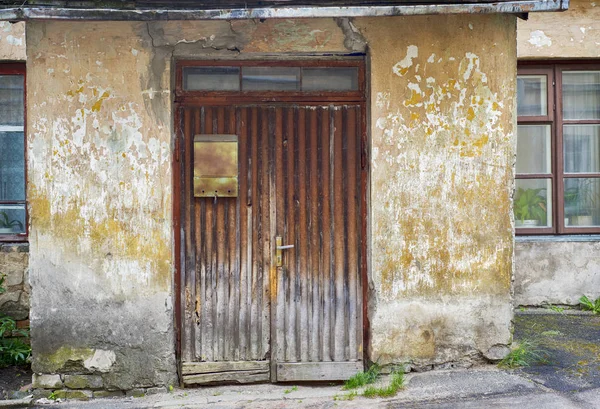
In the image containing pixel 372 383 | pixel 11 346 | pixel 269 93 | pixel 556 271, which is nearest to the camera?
pixel 372 383

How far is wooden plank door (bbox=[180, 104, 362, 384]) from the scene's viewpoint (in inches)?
200

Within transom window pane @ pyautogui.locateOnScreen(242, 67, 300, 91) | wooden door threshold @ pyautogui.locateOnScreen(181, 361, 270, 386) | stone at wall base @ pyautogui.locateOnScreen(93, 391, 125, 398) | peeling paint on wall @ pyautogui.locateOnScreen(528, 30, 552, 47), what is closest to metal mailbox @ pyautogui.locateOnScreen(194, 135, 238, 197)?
transom window pane @ pyautogui.locateOnScreen(242, 67, 300, 91)

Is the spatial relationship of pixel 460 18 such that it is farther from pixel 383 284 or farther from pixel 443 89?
pixel 383 284

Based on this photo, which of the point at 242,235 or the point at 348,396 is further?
the point at 242,235

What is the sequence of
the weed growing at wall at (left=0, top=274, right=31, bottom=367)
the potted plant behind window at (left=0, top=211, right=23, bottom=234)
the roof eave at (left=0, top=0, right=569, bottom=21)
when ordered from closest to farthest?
the roof eave at (left=0, top=0, right=569, bottom=21)
the weed growing at wall at (left=0, top=274, right=31, bottom=367)
the potted plant behind window at (left=0, top=211, right=23, bottom=234)

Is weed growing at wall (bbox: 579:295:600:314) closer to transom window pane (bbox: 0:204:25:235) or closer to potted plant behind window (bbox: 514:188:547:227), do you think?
potted plant behind window (bbox: 514:188:547:227)

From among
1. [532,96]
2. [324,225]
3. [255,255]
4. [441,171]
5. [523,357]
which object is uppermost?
[532,96]

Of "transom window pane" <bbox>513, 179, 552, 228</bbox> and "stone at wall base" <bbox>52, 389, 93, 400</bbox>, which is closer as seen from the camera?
"stone at wall base" <bbox>52, 389, 93, 400</bbox>

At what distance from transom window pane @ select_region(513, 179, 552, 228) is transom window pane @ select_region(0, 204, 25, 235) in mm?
5440

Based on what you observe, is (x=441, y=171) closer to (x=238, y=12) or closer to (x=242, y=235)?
(x=242, y=235)

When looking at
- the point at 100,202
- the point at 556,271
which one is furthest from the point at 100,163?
the point at 556,271

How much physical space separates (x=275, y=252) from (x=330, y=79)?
1.46 metres

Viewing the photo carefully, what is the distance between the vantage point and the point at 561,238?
23.7ft

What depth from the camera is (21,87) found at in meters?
6.62
